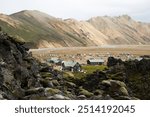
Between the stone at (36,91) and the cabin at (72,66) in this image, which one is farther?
the cabin at (72,66)

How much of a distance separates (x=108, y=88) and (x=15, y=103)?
27897 millimetres

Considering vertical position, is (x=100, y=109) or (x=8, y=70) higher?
(x=100, y=109)

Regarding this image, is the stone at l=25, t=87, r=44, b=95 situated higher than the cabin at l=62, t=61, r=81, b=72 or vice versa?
the stone at l=25, t=87, r=44, b=95

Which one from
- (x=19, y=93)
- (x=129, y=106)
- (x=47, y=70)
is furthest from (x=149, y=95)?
(x=129, y=106)

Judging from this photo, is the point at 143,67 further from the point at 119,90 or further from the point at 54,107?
the point at 54,107

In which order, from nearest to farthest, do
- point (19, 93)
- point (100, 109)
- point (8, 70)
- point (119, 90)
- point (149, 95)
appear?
point (100, 109) → point (19, 93) → point (8, 70) → point (119, 90) → point (149, 95)

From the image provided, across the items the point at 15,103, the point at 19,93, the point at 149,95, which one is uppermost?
the point at 15,103

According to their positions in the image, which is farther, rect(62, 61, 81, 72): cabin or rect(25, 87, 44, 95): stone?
rect(62, 61, 81, 72): cabin

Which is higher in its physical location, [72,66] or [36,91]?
[36,91]

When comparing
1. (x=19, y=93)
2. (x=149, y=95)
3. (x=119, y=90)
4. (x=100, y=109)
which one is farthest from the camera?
(x=149, y=95)

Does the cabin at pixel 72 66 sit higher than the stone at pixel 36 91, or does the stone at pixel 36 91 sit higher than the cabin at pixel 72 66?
the stone at pixel 36 91

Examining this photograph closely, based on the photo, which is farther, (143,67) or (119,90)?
(143,67)

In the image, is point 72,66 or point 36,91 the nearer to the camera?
point 36,91

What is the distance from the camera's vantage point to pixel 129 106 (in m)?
14.8
